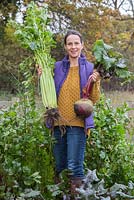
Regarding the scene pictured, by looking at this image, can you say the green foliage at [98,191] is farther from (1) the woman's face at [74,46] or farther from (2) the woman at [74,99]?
(1) the woman's face at [74,46]

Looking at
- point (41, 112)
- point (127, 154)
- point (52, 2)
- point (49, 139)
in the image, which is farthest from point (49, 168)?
point (52, 2)

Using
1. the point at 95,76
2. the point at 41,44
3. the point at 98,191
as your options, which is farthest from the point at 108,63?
the point at 98,191

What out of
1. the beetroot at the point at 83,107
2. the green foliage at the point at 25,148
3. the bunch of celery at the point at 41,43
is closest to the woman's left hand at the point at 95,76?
the beetroot at the point at 83,107

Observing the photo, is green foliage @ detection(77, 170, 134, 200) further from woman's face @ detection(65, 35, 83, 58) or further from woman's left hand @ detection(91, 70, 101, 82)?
woman's face @ detection(65, 35, 83, 58)

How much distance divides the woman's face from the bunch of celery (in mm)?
233

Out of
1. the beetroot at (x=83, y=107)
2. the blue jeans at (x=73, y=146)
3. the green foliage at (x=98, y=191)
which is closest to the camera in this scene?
the green foliage at (x=98, y=191)

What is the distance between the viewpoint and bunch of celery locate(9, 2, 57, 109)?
11.0 ft

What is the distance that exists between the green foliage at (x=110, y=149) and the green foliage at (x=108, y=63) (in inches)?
27.2

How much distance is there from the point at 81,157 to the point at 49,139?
1.17ft

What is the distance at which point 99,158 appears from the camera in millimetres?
3883

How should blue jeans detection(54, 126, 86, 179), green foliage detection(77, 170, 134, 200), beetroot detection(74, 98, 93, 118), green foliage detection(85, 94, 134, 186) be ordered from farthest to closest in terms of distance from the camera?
green foliage detection(85, 94, 134, 186), blue jeans detection(54, 126, 86, 179), beetroot detection(74, 98, 93, 118), green foliage detection(77, 170, 134, 200)

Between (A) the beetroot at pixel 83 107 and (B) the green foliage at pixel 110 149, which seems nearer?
(A) the beetroot at pixel 83 107

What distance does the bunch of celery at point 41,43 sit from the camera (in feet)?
11.0

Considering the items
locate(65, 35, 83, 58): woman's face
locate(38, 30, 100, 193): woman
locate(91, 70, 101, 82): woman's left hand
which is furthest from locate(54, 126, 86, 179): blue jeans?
locate(65, 35, 83, 58): woman's face
